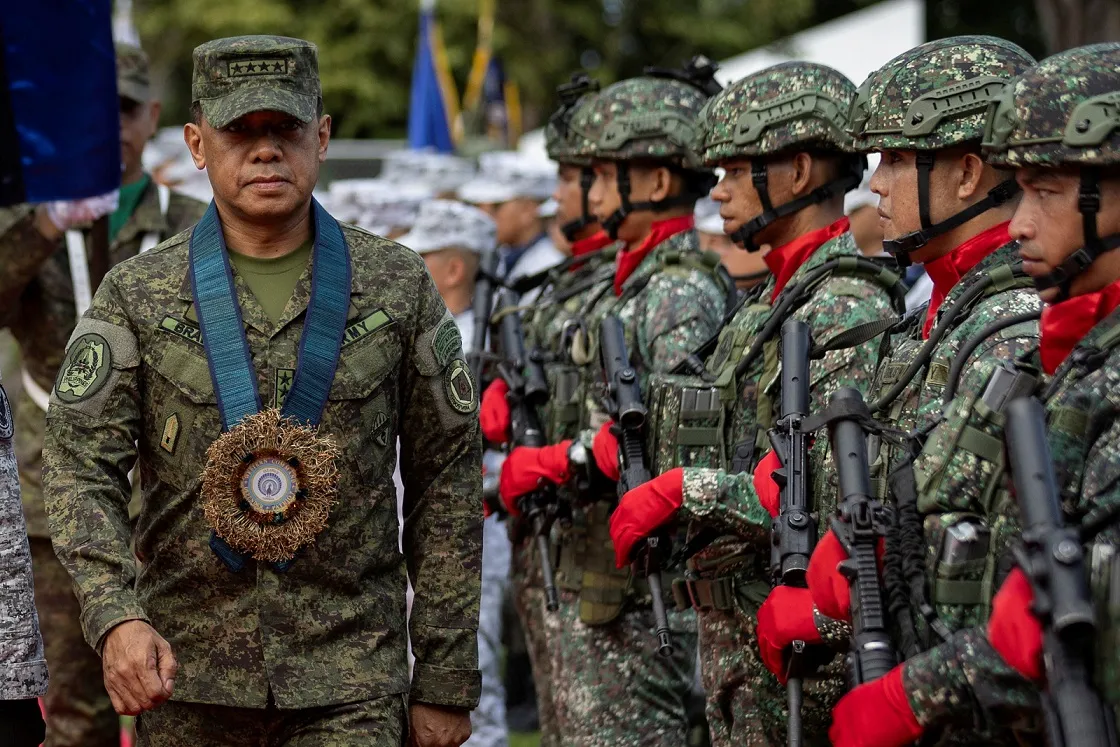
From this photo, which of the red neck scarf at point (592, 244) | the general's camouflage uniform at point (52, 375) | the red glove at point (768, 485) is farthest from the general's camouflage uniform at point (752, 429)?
the general's camouflage uniform at point (52, 375)

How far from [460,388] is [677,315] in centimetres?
178

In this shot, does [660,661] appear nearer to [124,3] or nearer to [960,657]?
[960,657]

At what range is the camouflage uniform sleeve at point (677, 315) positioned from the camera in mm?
6395

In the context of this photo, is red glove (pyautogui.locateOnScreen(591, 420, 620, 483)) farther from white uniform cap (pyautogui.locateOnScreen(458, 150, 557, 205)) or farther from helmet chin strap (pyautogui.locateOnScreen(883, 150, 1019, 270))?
white uniform cap (pyautogui.locateOnScreen(458, 150, 557, 205))

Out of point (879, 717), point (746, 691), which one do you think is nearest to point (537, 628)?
point (746, 691)

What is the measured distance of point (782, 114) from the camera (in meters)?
5.84

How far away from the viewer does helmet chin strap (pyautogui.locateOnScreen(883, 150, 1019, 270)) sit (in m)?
4.75

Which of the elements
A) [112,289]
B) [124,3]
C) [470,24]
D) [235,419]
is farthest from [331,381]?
[470,24]

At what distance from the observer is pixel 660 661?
673cm

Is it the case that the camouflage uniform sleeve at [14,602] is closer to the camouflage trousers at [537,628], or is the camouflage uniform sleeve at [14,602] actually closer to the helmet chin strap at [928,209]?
the helmet chin strap at [928,209]

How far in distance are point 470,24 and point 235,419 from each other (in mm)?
26599

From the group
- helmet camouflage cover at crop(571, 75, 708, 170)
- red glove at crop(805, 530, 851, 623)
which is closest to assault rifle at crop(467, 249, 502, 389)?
helmet camouflage cover at crop(571, 75, 708, 170)

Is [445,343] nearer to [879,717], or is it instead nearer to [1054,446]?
[879,717]

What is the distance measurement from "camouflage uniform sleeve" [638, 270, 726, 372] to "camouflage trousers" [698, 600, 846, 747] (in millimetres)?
1099
